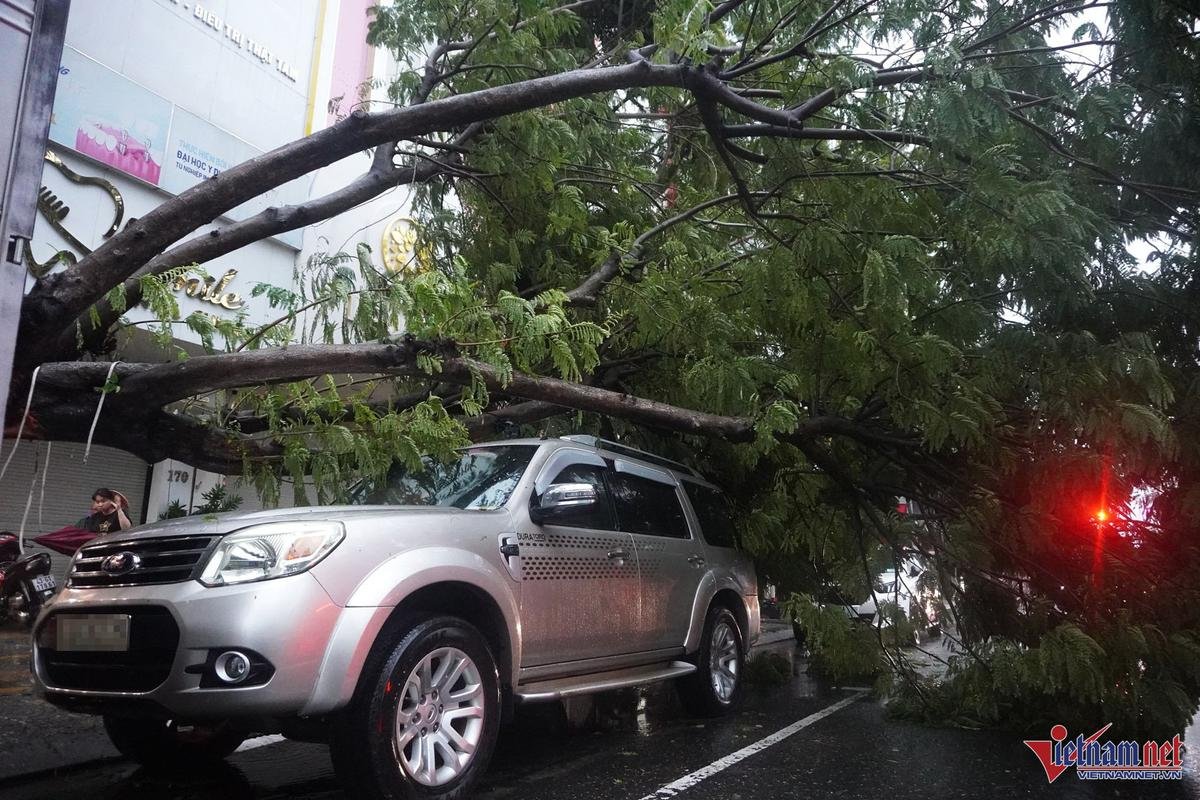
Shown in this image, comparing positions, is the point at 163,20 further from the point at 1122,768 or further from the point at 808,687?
A: the point at 1122,768

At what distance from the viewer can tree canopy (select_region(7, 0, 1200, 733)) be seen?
5129 millimetres

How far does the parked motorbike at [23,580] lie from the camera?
8.53m

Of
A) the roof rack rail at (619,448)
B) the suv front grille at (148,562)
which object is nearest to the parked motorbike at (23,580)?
the suv front grille at (148,562)

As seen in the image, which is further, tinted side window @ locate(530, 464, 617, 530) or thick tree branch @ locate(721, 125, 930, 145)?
thick tree branch @ locate(721, 125, 930, 145)

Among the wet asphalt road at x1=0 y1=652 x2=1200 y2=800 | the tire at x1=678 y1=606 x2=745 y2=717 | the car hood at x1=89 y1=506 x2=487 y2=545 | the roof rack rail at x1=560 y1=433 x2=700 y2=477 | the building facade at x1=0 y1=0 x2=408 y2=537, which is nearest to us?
the car hood at x1=89 y1=506 x2=487 y2=545

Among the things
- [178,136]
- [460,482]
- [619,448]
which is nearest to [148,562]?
[460,482]

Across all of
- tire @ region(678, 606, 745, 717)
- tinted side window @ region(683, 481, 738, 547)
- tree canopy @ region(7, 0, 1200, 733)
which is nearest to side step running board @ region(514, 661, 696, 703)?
tire @ region(678, 606, 745, 717)

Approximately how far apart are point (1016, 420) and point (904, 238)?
6.29 feet

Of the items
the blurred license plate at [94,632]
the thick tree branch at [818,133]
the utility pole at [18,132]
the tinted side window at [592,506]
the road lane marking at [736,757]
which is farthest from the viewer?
the thick tree branch at [818,133]

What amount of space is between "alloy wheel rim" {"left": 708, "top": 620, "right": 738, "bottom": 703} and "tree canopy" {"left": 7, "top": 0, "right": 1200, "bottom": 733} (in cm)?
90

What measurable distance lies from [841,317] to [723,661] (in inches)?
113

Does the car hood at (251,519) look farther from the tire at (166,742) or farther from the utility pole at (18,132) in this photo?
the utility pole at (18,132)

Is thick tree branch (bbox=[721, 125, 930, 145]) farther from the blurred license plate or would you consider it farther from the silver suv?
the blurred license plate

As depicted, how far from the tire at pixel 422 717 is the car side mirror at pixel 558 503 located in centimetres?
89
